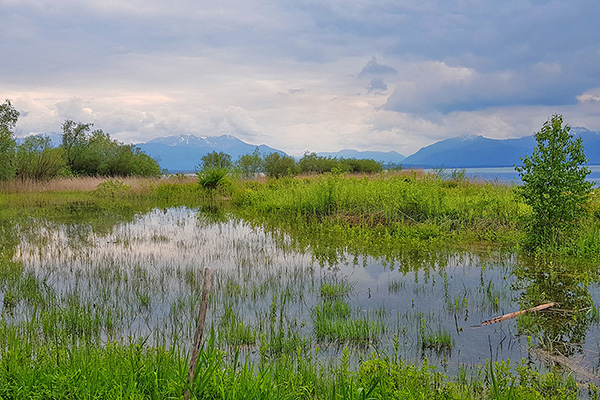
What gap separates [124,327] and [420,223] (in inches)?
382

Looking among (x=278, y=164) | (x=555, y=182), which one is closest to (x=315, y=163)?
(x=278, y=164)

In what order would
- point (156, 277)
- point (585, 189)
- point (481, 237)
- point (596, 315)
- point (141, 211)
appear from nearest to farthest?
point (596, 315)
point (156, 277)
point (585, 189)
point (481, 237)
point (141, 211)

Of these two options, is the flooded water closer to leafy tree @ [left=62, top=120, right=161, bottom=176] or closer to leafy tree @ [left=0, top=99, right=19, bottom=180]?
leafy tree @ [left=0, top=99, right=19, bottom=180]

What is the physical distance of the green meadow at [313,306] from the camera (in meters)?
3.86

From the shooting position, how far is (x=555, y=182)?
31.6 feet

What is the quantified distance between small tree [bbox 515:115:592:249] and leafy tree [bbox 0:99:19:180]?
100 ft

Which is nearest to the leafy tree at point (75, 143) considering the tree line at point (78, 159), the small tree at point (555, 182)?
the tree line at point (78, 159)

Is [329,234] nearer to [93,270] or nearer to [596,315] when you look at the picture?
[93,270]

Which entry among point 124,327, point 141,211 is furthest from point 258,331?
point 141,211

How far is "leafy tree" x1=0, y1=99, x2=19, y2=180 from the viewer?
94.0 feet

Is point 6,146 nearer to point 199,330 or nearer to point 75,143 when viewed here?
point 75,143

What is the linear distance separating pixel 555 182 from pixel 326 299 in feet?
20.1

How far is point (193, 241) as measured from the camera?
12312 mm

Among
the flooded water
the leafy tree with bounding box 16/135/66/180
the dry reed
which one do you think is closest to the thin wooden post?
the flooded water
